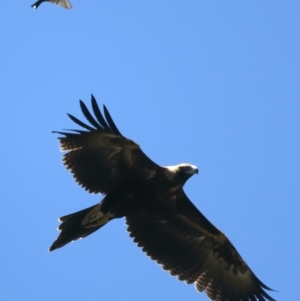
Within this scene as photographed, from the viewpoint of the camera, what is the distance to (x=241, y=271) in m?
14.7

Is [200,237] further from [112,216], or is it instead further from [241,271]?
[112,216]

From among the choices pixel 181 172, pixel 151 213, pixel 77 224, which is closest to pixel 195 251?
pixel 151 213

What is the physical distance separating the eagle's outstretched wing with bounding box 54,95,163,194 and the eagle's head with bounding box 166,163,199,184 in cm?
24

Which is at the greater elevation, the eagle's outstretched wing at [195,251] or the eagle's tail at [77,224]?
the eagle's outstretched wing at [195,251]

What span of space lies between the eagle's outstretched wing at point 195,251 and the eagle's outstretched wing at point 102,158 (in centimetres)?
82

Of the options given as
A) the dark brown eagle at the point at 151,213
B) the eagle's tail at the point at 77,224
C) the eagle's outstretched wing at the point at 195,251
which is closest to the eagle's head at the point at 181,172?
the dark brown eagle at the point at 151,213

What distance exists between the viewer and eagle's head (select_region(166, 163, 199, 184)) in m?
13.6

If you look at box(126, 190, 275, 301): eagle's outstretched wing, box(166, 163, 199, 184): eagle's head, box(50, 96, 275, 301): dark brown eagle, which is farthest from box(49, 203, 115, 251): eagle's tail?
box(166, 163, 199, 184): eagle's head

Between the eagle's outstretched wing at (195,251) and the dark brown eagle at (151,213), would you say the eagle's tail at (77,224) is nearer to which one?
the dark brown eagle at (151,213)

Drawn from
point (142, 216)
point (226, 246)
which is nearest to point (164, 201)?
point (142, 216)

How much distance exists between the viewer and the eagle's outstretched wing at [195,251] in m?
14.5

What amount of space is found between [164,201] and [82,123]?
1947mm

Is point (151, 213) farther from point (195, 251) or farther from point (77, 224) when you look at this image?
point (77, 224)

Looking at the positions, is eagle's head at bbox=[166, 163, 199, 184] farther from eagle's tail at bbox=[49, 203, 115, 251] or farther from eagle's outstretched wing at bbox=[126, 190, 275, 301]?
eagle's tail at bbox=[49, 203, 115, 251]
